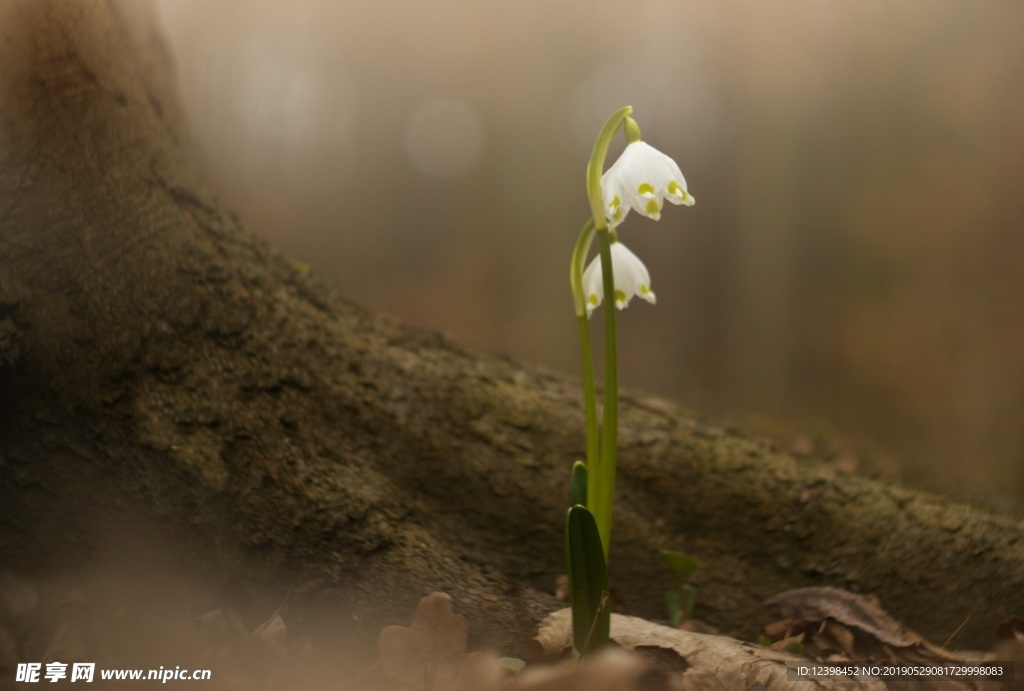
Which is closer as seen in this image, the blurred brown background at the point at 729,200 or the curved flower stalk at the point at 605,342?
the curved flower stalk at the point at 605,342

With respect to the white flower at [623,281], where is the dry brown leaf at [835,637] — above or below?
below

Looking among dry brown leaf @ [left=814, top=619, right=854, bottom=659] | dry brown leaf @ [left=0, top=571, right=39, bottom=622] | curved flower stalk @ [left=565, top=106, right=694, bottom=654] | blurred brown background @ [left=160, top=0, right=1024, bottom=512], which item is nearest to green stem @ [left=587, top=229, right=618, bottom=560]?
curved flower stalk @ [left=565, top=106, right=694, bottom=654]

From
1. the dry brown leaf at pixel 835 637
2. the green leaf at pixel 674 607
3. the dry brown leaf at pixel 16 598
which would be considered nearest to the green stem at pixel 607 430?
the green leaf at pixel 674 607

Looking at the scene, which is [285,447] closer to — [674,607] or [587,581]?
[587,581]

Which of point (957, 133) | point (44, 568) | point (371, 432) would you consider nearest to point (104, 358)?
point (44, 568)

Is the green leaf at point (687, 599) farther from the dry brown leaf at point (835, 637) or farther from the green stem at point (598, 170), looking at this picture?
the green stem at point (598, 170)

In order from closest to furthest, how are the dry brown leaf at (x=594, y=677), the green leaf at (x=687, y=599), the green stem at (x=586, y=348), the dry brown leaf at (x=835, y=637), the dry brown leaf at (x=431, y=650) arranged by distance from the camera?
the dry brown leaf at (x=594, y=677) → the dry brown leaf at (x=431, y=650) → the green stem at (x=586, y=348) → the dry brown leaf at (x=835, y=637) → the green leaf at (x=687, y=599)
